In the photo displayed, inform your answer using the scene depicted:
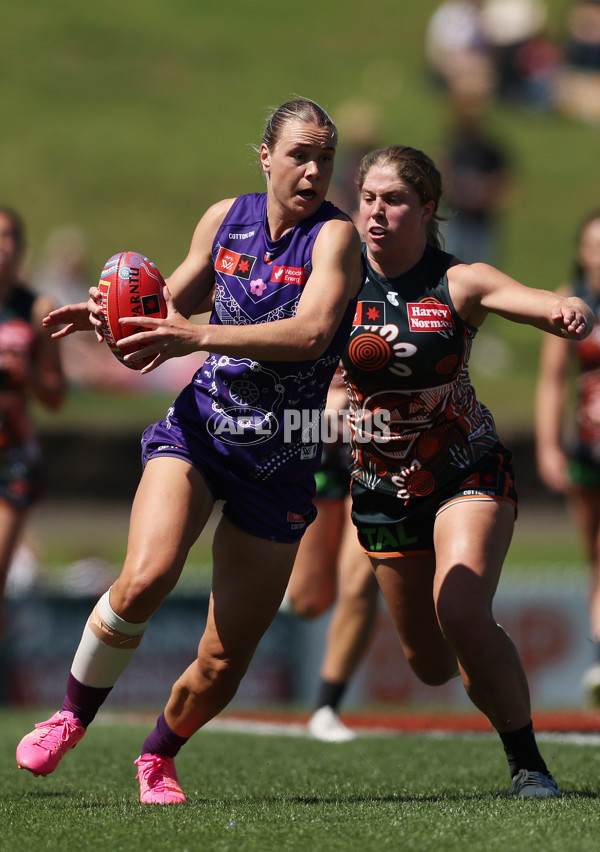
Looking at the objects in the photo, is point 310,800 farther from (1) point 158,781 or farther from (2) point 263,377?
(2) point 263,377

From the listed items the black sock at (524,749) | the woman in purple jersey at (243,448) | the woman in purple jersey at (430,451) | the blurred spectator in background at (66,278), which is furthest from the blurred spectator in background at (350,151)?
the black sock at (524,749)

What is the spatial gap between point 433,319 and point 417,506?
0.69 meters

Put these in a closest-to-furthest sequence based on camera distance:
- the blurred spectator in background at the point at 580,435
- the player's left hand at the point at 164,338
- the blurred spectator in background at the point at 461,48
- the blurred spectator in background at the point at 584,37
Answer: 1. the player's left hand at the point at 164,338
2. the blurred spectator in background at the point at 580,435
3. the blurred spectator in background at the point at 461,48
4. the blurred spectator in background at the point at 584,37

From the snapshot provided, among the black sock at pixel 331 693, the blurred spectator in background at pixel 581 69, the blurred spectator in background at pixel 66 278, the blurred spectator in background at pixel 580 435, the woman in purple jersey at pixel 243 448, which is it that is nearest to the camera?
the woman in purple jersey at pixel 243 448

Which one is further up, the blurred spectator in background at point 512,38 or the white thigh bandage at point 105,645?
the blurred spectator in background at point 512,38

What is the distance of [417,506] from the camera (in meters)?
4.80

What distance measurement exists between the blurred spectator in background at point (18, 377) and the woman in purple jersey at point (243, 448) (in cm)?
268

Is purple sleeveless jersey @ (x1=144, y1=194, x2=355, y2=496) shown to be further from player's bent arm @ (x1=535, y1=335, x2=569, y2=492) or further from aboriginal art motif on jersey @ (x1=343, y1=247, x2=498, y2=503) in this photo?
player's bent arm @ (x1=535, y1=335, x2=569, y2=492)

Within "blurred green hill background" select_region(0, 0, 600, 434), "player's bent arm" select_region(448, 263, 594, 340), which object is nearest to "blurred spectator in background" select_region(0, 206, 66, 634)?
"player's bent arm" select_region(448, 263, 594, 340)

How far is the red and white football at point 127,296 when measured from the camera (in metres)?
4.25

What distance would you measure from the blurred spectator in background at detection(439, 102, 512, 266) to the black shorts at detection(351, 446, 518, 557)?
15.0 m

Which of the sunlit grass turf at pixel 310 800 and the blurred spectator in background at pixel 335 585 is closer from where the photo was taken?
the sunlit grass turf at pixel 310 800

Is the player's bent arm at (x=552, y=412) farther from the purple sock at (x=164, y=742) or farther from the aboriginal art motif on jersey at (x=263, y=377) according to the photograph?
the purple sock at (x=164, y=742)

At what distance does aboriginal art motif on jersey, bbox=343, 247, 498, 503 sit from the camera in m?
4.69
